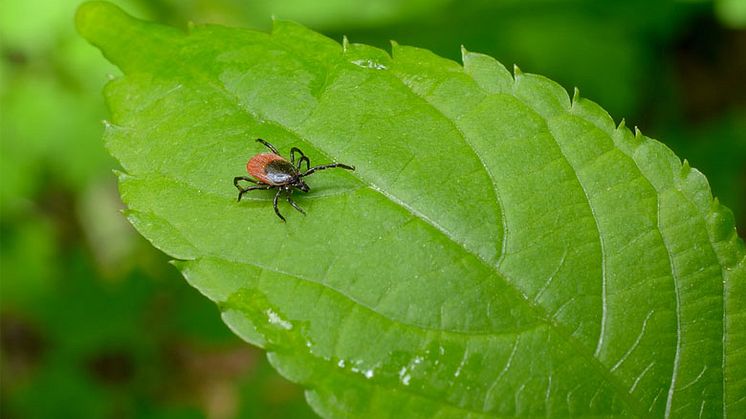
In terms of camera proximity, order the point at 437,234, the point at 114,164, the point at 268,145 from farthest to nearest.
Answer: the point at 114,164
the point at 268,145
the point at 437,234

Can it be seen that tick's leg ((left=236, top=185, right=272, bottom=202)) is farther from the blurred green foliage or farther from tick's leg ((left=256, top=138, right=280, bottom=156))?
the blurred green foliage

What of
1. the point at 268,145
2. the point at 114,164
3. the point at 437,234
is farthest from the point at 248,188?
the point at 114,164

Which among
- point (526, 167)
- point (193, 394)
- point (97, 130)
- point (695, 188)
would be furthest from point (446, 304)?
point (97, 130)

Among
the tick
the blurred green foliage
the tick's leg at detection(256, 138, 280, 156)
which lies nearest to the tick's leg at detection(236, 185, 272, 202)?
the tick

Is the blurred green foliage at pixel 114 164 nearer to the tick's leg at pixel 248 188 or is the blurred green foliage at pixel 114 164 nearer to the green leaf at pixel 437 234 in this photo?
the tick's leg at pixel 248 188

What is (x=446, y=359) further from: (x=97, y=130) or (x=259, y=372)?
(x=97, y=130)

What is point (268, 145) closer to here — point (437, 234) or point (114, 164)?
point (437, 234)
